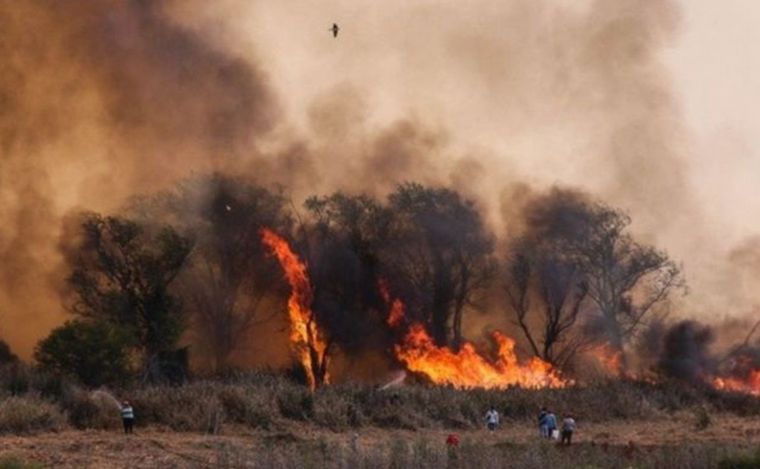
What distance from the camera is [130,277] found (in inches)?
2739

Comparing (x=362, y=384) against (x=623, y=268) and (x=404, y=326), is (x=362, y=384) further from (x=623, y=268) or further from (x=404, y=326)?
(x=623, y=268)

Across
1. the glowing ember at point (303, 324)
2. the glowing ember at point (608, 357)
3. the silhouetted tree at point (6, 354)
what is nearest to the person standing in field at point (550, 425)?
the glowing ember at point (303, 324)

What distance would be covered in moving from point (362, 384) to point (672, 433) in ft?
53.5

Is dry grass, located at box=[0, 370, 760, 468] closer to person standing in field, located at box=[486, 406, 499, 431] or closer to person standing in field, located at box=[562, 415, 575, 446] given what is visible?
person standing in field, located at box=[486, 406, 499, 431]

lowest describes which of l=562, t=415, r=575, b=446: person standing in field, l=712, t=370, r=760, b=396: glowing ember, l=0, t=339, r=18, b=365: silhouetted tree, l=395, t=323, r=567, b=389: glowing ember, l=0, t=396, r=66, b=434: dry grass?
l=562, t=415, r=575, b=446: person standing in field

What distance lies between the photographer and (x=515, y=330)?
83.4 meters

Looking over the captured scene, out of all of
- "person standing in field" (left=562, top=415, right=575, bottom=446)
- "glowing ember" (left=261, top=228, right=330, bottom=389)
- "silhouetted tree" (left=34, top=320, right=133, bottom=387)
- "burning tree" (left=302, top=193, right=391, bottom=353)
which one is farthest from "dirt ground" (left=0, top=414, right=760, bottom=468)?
"burning tree" (left=302, top=193, right=391, bottom=353)

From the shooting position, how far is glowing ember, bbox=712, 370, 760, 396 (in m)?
70.5

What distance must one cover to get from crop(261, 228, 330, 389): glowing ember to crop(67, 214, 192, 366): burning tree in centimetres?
706

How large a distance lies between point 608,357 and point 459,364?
13797 millimetres

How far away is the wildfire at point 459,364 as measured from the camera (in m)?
70.9

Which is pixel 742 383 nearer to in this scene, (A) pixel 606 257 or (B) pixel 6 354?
(A) pixel 606 257

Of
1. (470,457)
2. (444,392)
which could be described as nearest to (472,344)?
(444,392)

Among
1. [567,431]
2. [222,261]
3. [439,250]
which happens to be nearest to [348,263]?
[439,250]
